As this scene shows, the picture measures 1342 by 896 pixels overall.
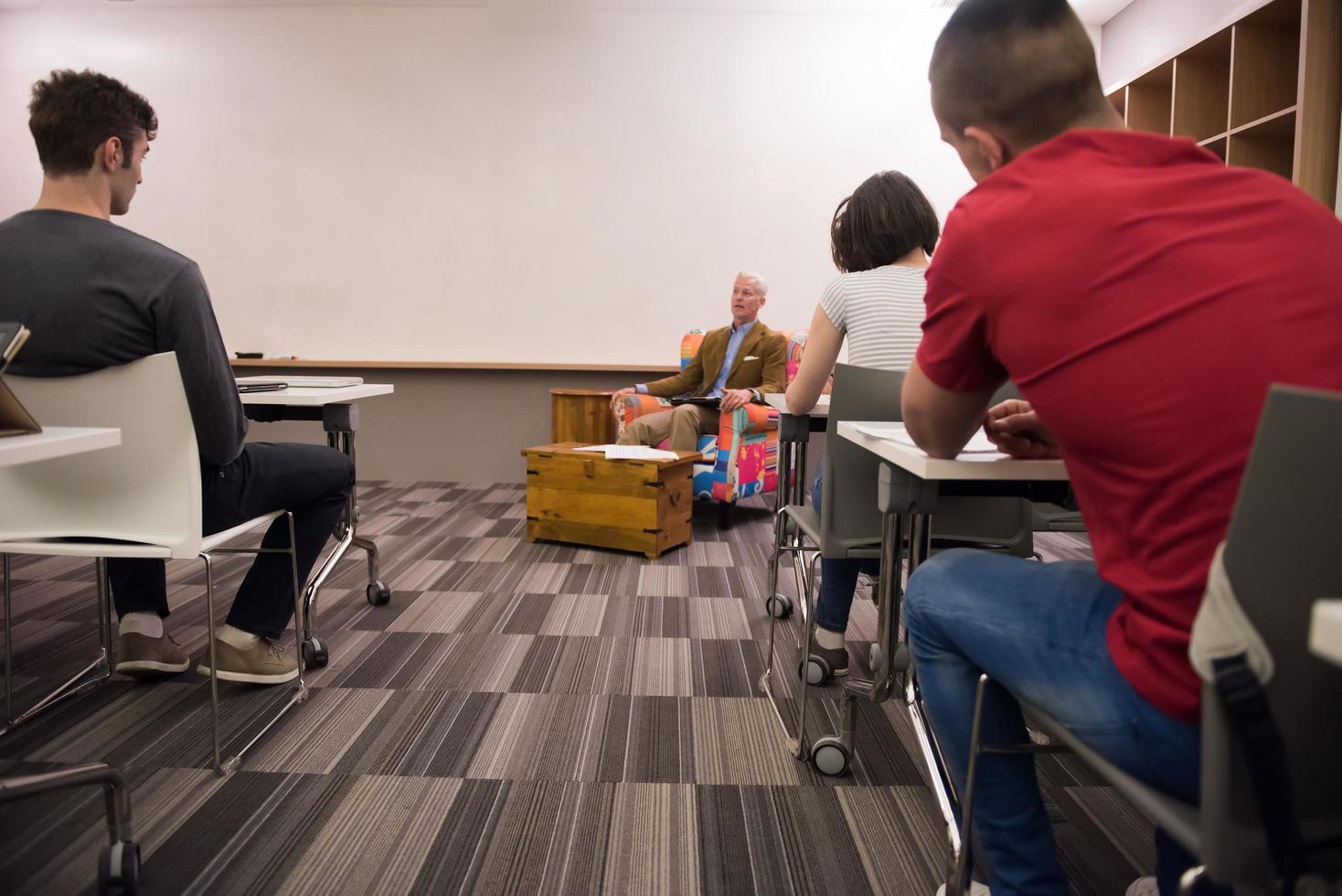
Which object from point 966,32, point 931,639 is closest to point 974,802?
point 931,639

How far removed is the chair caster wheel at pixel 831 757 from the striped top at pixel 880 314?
798 mm

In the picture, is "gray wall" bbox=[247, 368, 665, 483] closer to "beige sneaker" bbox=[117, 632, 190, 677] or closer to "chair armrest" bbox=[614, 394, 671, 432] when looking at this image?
"chair armrest" bbox=[614, 394, 671, 432]

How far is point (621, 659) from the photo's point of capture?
2.30 m

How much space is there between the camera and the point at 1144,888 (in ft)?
4.05

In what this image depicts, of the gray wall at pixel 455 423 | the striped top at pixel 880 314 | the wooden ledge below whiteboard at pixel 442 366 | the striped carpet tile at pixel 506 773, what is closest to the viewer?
the striped carpet tile at pixel 506 773

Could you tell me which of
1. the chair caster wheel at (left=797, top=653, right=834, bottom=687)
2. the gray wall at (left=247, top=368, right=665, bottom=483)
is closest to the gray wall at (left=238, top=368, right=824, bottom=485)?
the gray wall at (left=247, top=368, right=665, bottom=483)

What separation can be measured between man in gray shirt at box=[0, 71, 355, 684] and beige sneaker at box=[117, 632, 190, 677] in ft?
1.75

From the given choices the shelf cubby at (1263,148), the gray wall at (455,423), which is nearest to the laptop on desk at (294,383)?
the gray wall at (455,423)

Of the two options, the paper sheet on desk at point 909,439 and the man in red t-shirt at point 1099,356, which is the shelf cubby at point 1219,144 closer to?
the paper sheet on desk at point 909,439

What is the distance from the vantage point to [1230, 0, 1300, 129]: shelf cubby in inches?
124

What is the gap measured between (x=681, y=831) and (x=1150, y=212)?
3.97 feet

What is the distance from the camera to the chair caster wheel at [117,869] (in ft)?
3.96

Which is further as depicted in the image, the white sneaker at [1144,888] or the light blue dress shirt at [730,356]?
the light blue dress shirt at [730,356]

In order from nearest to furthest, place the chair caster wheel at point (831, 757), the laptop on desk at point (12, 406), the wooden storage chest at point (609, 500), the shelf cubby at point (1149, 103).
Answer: the laptop on desk at point (12, 406) → the chair caster wheel at point (831, 757) → the wooden storage chest at point (609, 500) → the shelf cubby at point (1149, 103)
